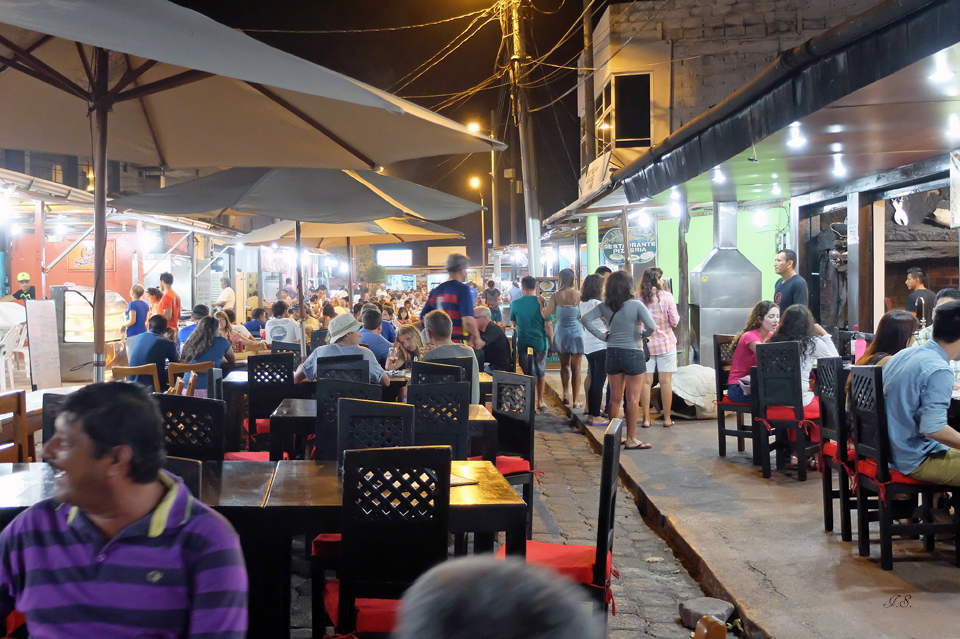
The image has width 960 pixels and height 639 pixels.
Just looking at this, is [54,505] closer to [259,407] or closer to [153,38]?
[153,38]

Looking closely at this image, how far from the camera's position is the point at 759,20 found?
62.6ft

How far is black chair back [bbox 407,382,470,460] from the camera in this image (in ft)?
16.7

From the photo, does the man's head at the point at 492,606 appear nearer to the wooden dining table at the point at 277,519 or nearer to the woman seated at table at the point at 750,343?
the wooden dining table at the point at 277,519

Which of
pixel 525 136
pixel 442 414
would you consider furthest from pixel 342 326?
pixel 525 136

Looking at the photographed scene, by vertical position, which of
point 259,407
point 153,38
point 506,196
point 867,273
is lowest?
point 259,407

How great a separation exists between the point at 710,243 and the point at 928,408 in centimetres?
1646

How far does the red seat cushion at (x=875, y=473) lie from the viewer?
4898 millimetres

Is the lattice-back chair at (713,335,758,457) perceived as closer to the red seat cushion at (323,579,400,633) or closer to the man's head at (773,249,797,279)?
the man's head at (773,249,797,279)

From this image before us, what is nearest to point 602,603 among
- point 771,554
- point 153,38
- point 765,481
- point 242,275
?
point 771,554

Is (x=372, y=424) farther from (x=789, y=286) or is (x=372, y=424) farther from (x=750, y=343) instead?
(x=789, y=286)

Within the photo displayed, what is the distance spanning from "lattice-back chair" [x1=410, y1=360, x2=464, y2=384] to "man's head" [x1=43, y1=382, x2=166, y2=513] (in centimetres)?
402

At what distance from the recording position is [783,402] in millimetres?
7402

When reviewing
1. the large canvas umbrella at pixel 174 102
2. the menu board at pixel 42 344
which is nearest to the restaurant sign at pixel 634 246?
the large canvas umbrella at pixel 174 102

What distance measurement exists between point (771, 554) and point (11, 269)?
19349mm
